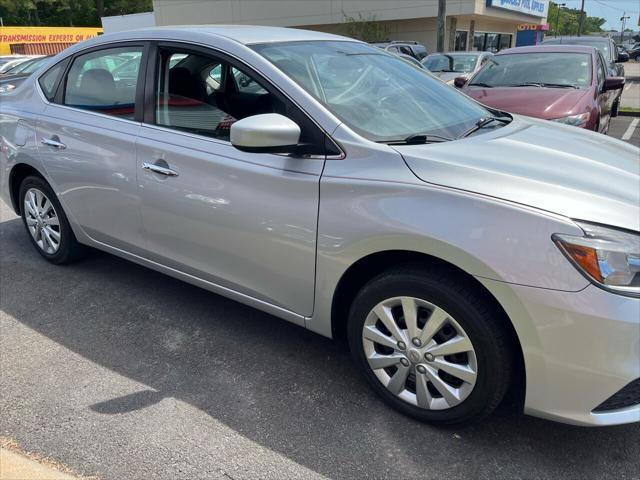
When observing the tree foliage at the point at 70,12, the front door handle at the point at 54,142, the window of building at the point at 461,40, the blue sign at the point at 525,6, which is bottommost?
the front door handle at the point at 54,142

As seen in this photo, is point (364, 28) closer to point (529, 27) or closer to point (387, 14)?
point (387, 14)

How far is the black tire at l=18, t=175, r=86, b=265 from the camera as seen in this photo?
3963 millimetres

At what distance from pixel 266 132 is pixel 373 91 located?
795 mm

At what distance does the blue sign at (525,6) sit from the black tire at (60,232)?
30.4 meters

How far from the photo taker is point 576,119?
5.66 m

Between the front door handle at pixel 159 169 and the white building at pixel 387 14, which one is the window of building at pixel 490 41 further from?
the front door handle at pixel 159 169

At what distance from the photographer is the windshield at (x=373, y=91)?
2662 mm

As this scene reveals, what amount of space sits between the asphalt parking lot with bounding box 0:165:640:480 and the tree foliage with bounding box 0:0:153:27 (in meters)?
69.2

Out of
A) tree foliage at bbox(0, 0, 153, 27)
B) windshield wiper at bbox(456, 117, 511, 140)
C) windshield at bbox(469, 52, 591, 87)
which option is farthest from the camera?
tree foliage at bbox(0, 0, 153, 27)

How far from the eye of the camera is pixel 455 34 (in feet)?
101

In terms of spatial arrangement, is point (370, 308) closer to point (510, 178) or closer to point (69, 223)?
point (510, 178)

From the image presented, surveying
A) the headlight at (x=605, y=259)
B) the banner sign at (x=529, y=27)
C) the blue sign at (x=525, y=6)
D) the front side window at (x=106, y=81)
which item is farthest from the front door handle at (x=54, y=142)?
the banner sign at (x=529, y=27)

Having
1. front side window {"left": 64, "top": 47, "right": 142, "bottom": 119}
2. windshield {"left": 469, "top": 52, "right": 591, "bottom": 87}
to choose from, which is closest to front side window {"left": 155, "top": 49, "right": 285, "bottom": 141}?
front side window {"left": 64, "top": 47, "right": 142, "bottom": 119}

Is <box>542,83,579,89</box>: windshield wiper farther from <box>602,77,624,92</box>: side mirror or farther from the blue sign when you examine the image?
the blue sign
